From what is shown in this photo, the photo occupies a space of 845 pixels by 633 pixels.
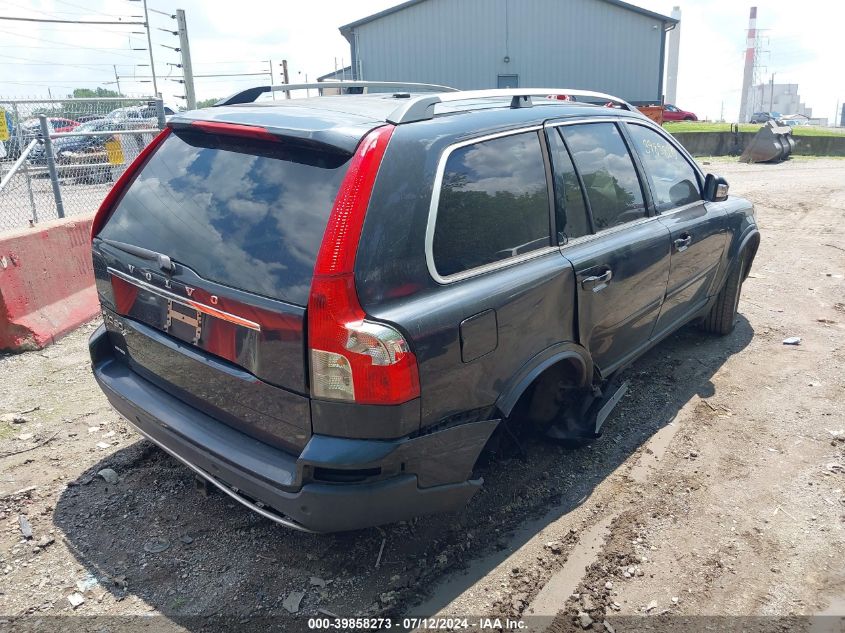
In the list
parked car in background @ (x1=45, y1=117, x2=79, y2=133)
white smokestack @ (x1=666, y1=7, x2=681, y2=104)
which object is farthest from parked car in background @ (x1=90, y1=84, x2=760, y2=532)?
white smokestack @ (x1=666, y1=7, x2=681, y2=104)

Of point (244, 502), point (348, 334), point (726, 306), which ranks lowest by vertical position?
point (726, 306)

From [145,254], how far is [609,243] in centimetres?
226

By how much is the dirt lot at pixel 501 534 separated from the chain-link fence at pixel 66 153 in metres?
4.19

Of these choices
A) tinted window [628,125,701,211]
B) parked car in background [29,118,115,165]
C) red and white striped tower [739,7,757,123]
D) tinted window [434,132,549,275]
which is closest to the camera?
tinted window [434,132,549,275]

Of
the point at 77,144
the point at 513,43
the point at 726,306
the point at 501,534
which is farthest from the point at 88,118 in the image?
the point at 513,43

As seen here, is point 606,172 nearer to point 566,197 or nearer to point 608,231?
point 608,231

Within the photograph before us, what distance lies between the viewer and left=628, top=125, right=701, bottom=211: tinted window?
400 centimetres

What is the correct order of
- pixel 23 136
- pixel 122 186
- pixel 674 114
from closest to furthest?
pixel 122 186 < pixel 23 136 < pixel 674 114

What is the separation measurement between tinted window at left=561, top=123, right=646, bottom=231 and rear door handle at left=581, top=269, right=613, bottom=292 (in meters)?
0.26

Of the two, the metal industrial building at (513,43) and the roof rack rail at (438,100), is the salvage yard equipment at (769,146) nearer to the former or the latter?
the metal industrial building at (513,43)

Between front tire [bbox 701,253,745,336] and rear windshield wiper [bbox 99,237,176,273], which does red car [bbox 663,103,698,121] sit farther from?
rear windshield wiper [bbox 99,237,176,273]

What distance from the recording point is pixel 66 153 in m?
8.09

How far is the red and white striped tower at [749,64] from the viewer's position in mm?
113938

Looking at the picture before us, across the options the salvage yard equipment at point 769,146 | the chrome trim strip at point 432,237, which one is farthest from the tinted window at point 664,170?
the salvage yard equipment at point 769,146
